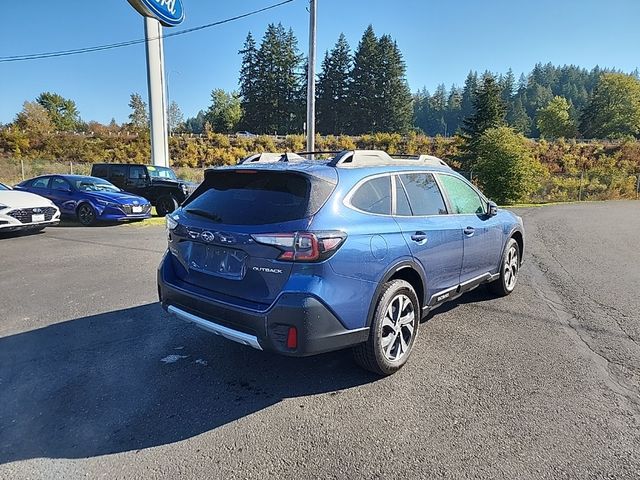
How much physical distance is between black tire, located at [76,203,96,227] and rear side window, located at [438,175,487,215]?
10.1 meters

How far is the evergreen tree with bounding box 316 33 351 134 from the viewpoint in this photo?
263 ft

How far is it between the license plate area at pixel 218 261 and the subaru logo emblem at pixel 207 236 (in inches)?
2.0

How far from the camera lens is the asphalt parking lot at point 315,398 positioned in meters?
2.46

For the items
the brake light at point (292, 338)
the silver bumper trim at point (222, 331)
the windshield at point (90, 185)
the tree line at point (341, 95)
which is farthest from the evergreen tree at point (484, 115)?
the brake light at point (292, 338)

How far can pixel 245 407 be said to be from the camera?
119 inches

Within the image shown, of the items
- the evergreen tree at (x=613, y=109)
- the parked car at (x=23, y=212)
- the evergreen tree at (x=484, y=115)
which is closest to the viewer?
the parked car at (x=23, y=212)

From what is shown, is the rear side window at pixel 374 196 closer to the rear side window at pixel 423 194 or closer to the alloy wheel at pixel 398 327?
the rear side window at pixel 423 194

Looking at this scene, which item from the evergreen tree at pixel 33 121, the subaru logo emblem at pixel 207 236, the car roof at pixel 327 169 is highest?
the evergreen tree at pixel 33 121

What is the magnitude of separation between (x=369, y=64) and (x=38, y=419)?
8559 cm

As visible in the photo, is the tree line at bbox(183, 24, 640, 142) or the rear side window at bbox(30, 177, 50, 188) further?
the tree line at bbox(183, 24, 640, 142)

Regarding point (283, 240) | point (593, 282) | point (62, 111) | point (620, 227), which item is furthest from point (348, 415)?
point (62, 111)

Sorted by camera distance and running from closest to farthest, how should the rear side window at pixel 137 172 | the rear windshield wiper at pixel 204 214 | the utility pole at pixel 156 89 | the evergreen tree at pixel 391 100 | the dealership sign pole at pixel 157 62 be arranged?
the rear windshield wiper at pixel 204 214 < the rear side window at pixel 137 172 < the dealership sign pole at pixel 157 62 < the utility pole at pixel 156 89 < the evergreen tree at pixel 391 100

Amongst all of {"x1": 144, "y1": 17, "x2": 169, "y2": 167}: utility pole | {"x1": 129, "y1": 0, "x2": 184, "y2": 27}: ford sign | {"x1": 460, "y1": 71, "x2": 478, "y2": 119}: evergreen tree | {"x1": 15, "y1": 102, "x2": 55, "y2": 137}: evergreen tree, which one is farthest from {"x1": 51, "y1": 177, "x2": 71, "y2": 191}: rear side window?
{"x1": 460, "y1": 71, "x2": 478, "y2": 119}: evergreen tree

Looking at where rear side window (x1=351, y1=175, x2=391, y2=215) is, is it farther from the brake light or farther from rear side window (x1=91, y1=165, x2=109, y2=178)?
rear side window (x1=91, y1=165, x2=109, y2=178)
